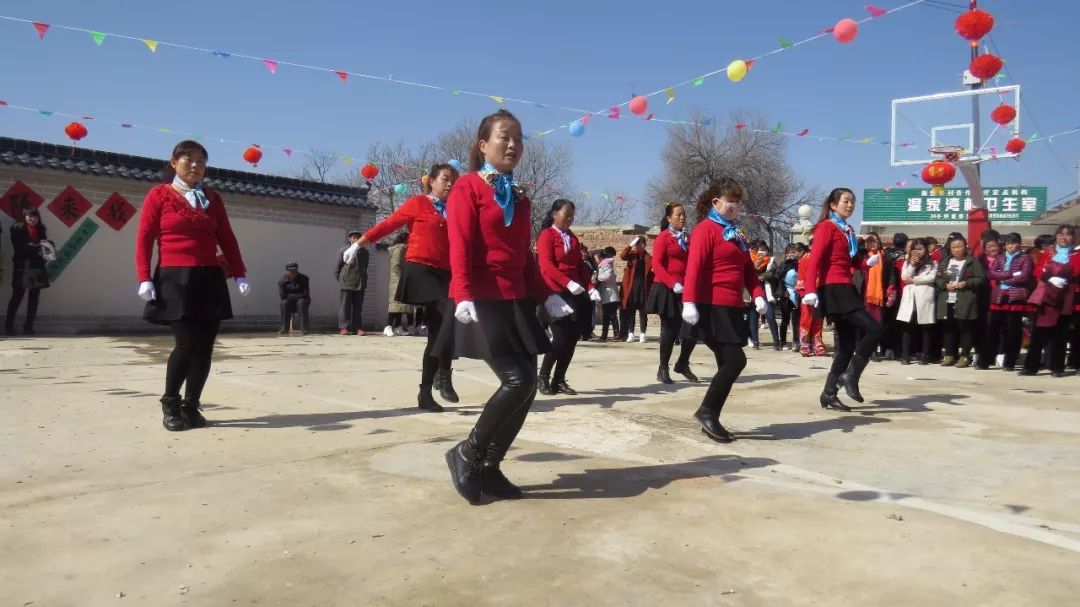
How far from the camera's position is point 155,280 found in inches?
206

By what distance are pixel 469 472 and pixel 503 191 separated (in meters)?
1.28

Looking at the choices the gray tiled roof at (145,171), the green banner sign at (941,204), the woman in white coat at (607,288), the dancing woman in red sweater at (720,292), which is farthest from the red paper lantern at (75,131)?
the green banner sign at (941,204)

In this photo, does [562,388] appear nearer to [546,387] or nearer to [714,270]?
[546,387]

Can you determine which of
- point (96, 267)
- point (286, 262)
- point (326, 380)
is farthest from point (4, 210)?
point (326, 380)

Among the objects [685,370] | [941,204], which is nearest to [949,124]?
[685,370]

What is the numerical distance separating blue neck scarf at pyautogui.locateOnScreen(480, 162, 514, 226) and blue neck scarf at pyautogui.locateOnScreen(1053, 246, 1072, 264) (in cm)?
834

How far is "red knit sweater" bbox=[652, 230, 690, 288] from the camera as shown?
810 cm

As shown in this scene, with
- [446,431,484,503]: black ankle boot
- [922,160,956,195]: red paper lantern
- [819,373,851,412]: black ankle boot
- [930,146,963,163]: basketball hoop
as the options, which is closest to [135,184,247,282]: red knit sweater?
[446,431,484,503]: black ankle boot

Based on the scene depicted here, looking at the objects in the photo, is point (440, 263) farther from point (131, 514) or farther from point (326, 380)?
point (131, 514)

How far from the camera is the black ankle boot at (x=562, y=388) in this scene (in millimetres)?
7172

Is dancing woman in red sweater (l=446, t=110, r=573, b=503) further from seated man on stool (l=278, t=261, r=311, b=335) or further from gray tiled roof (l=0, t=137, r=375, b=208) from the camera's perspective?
gray tiled roof (l=0, t=137, r=375, b=208)

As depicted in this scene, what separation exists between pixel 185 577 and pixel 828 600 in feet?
6.67

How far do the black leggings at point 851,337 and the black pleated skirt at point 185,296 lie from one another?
4581 mm

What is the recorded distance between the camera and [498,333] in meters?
3.71
